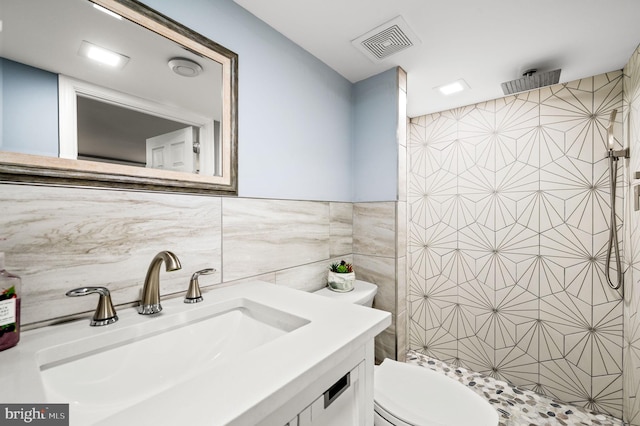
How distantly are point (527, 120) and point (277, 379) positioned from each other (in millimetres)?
2278

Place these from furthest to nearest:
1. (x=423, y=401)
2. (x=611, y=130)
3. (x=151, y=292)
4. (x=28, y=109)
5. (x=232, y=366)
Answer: (x=611, y=130) → (x=423, y=401) → (x=151, y=292) → (x=28, y=109) → (x=232, y=366)

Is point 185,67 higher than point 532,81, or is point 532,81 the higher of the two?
point 532,81

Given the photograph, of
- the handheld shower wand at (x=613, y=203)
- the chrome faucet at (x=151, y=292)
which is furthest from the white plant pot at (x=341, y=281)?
the handheld shower wand at (x=613, y=203)

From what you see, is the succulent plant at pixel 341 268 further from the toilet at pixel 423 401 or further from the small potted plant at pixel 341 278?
the toilet at pixel 423 401

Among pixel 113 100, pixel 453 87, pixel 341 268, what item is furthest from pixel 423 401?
pixel 453 87

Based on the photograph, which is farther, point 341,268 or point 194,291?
point 341,268

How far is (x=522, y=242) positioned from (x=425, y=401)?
1373mm

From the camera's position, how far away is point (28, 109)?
71cm

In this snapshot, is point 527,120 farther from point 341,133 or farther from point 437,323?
point 437,323

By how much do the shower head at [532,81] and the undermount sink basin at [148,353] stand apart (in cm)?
195

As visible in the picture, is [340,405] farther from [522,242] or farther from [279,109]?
[522,242]

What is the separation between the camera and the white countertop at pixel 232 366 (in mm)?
425

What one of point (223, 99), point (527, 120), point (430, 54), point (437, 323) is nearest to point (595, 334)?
point (437, 323)

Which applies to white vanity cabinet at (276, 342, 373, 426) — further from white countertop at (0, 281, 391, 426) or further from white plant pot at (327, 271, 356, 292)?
white plant pot at (327, 271, 356, 292)
